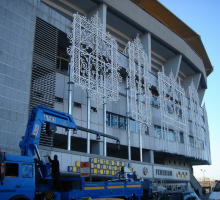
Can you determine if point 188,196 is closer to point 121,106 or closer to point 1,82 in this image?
point 1,82

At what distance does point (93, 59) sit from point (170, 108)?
17744 millimetres

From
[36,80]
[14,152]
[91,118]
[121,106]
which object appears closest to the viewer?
[14,152]

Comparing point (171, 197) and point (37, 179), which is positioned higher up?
point (37, 179)

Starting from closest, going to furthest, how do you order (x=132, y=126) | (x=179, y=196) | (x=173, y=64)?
(x=179, y=196) → (x=132, y=126) → (x=173, y=64)

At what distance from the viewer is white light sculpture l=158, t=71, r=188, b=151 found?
37.0 metres

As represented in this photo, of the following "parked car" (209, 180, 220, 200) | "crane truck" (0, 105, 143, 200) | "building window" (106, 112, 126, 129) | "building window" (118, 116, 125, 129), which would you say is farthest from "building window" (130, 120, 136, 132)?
"parked car" (209, 180, 220, 200)

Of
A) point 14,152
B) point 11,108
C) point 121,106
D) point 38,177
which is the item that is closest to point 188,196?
point 38,177

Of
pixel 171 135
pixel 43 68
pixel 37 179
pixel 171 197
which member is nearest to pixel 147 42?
pixel 171 135

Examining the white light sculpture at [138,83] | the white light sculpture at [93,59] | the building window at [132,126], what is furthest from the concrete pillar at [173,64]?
the white light sculpture at [93,59]

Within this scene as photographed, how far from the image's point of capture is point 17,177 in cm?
1093

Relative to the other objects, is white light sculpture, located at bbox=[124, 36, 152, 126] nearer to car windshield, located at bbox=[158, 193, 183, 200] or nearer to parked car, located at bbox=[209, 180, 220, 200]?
parked car, located at bbox=[209, 180, 220, 200]

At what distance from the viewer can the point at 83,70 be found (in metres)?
24.4

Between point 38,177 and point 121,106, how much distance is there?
20.1 m

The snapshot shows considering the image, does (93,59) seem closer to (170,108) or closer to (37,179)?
(37,179)
